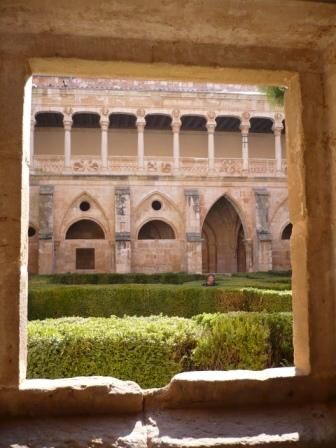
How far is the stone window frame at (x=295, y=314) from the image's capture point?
7.35ft

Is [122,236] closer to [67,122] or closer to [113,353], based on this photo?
[67,122]

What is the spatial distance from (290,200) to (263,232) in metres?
19.3

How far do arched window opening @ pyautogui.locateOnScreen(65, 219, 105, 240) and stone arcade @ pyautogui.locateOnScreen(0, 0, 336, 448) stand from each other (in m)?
20.2

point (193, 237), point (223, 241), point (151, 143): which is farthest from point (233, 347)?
point (223, 241)

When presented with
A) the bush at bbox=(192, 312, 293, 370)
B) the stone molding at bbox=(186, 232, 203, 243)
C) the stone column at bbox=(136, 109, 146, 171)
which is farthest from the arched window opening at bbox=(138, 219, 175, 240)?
the bush at bbox=(192, 312, 293, 370)

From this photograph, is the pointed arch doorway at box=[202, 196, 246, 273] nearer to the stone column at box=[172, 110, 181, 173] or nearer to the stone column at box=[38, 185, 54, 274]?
the stone column at box=[172, 110, 181, 173]

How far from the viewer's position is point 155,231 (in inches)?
917

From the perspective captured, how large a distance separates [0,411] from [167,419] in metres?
0.80

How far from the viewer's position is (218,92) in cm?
2291

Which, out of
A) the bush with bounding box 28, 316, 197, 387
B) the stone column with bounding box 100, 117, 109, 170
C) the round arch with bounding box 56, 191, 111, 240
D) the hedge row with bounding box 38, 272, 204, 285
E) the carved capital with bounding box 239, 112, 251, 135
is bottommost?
the bush with bounding box 28, 316, 197, 387

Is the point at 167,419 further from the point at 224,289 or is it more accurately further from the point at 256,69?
the point at 224,289

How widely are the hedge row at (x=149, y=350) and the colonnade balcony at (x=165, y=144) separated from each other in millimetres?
17294

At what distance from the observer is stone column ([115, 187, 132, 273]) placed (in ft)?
66.5

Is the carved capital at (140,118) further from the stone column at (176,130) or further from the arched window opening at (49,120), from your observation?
the arched window opening at (49,120)
